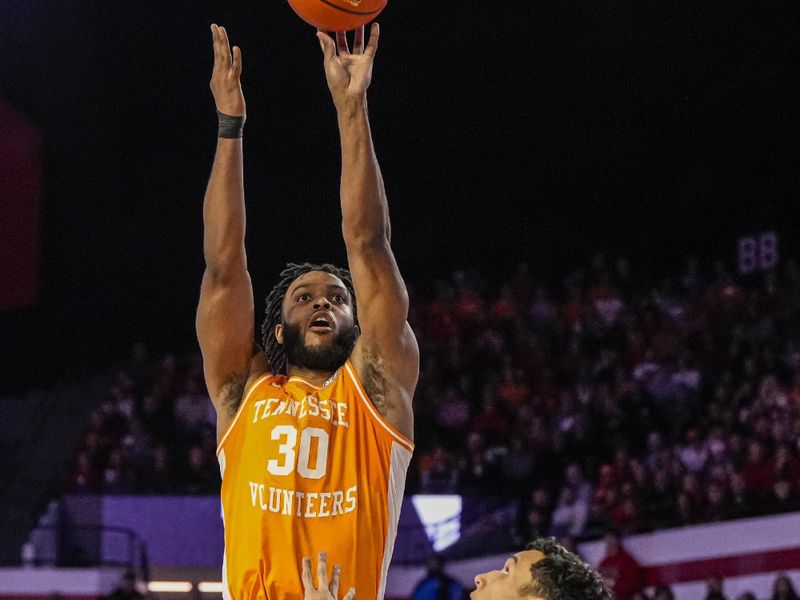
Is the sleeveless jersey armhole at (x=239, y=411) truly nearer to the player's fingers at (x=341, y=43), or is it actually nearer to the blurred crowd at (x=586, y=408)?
the player's fingers at (x=341, y=43)

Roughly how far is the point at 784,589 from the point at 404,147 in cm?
1160

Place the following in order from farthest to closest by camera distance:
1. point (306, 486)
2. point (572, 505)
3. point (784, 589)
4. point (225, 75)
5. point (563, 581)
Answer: point (572, 505)
point (784, 589)
point (225, 75)
point (306, 486)
point (563, 581)

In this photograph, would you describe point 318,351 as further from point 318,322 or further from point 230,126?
point 230,126

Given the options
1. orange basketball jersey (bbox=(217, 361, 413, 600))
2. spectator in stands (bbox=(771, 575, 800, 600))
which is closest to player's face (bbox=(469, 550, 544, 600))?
orange basketball jersey (bbox=(217, 361, 413, 600))

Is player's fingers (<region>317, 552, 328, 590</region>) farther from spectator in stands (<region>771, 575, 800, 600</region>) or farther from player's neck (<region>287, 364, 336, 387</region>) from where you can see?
spectator in stands (<region>771, 575, 800, 600</region>)

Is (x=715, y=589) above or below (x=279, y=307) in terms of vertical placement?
below

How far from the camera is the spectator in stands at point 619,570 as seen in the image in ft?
34.0

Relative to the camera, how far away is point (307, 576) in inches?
143

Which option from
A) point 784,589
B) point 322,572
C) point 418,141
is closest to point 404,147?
point 418,141

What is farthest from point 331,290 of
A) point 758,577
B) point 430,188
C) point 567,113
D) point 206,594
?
point 430,188

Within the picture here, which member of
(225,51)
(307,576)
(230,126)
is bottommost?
(307,576)

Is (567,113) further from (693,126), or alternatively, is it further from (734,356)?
(734,356)

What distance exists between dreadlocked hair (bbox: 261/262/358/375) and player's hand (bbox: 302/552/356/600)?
0.92 meters

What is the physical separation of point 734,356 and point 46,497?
821cm
